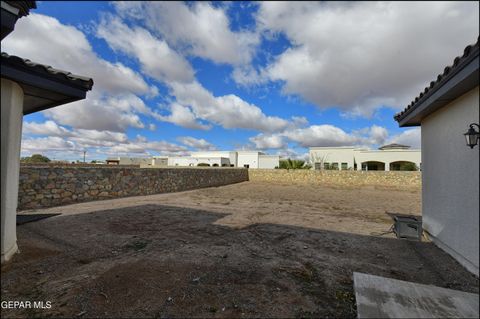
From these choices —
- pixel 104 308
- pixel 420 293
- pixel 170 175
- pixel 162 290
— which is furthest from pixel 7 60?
pixel 170 175

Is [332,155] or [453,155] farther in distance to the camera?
[332,155]

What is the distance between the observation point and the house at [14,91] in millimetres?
2596

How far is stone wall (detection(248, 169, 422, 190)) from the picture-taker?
60.9 feet

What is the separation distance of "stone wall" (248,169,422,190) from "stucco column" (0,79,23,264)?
69.3 ft

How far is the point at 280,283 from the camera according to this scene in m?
3.01

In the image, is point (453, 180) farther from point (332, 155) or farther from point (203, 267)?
point (332, 155)

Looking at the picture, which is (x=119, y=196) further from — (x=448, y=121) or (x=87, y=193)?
(x=448, y=121)

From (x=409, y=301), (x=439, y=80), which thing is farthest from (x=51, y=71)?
(x=439, y=80)

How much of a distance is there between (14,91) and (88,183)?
268 inches

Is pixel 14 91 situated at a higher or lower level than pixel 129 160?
lower

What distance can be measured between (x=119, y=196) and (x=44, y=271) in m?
7.72

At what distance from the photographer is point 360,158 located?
31016 mm

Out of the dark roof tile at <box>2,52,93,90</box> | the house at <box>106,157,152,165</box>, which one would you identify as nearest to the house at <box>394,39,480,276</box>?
the dark roof tile at <box>2,52,93,90</box>

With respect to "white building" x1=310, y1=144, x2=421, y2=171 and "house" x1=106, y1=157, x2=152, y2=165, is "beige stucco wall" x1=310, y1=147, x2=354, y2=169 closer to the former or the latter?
"white building" x1=310, y1=144, x2=421, y2=171
